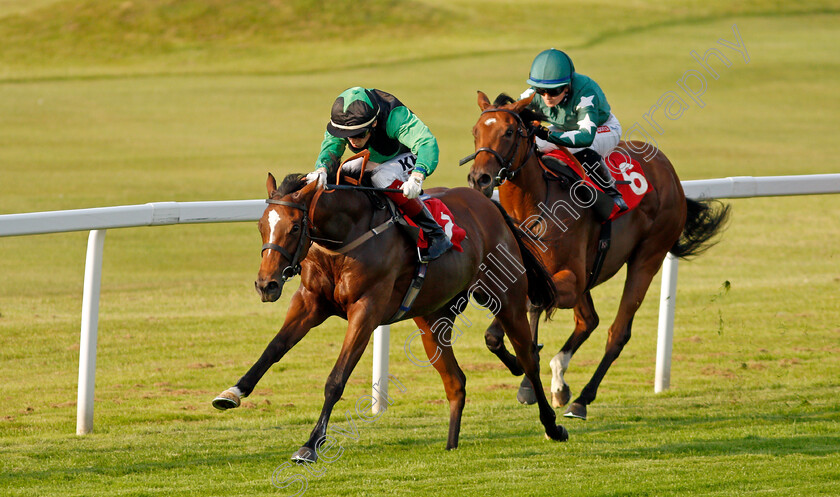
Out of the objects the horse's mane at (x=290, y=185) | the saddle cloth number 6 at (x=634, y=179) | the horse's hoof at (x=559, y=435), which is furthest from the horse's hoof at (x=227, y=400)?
the saddle cloth number 6 at (x=634, y=179)

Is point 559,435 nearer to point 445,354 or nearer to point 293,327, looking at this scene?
point 445,354

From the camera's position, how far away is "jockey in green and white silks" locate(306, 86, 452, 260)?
5.19 m

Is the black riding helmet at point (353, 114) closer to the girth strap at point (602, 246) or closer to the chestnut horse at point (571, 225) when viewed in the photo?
the chestnut horse at point (571, 225)

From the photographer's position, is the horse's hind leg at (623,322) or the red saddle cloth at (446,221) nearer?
Answer: the red saddle cloth at (446,221)


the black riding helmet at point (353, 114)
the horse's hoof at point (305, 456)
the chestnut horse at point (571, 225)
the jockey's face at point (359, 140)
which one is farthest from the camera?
the chestnut horse at point (571, 225)

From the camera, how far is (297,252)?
466 cm

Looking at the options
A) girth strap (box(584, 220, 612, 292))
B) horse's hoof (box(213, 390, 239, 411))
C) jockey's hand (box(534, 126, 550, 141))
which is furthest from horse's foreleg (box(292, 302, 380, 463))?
girth strap (box(584, 220, 612, 292))

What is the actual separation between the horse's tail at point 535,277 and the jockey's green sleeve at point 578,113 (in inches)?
28.8

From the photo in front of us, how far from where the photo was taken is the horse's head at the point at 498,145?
6.12 m

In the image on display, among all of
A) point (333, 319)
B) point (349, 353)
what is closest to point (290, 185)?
point (349, 353)

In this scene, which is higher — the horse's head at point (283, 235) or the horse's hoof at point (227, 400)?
the horse's head at point (283, 235)

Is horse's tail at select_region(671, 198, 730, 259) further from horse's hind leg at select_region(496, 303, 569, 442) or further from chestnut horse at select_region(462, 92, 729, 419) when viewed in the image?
horse's hind leg at select_region(496, 303, 569, 442)

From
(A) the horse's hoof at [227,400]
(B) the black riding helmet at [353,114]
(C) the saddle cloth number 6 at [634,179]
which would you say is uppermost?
(B) the black riding helmet at [353,114]

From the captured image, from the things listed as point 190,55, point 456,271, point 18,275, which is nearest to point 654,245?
point 456,271
